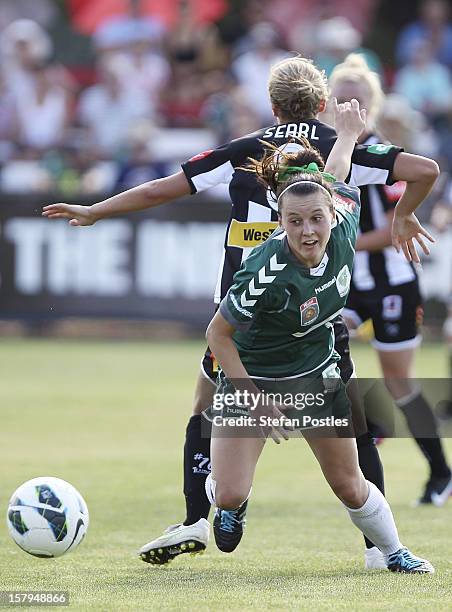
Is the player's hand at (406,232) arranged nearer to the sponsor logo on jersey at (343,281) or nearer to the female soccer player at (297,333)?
the female soccer player at (297,333)

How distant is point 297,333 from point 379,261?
2.71 meters

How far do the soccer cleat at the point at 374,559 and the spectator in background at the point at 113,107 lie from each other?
1175cm

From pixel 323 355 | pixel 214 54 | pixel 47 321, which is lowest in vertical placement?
pixel 47 321

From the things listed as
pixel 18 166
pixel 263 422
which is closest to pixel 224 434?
pixel 263 422

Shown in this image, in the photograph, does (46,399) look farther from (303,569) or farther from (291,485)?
(303,569)

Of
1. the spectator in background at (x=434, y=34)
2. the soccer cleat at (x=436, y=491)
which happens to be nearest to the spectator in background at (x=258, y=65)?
the spectator in background at (x=434, y=34)

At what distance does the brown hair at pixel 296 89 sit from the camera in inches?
224

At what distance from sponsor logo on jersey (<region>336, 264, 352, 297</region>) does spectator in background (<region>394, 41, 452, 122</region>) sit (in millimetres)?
11950

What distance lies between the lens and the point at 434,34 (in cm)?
1756

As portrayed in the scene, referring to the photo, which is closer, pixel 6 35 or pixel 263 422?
pixel 263 422

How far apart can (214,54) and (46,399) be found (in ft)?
25.3

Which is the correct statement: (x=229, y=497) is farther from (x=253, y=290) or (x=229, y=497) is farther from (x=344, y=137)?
(x=344, y=137)

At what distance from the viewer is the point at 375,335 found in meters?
7.86

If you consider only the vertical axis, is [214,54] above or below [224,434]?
above
